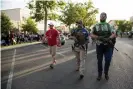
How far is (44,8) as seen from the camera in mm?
45656

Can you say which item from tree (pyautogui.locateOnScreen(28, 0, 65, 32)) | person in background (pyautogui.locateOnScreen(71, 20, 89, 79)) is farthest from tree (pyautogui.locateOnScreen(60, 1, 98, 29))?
person in background (pyautogui.locateOnScreen(71, 20, 89, 79))

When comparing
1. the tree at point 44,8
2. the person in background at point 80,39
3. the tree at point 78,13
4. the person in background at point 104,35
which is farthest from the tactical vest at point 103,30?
the tree at point 78,13

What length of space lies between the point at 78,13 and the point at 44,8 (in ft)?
108

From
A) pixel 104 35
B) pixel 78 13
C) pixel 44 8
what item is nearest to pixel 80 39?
pixel 104 35

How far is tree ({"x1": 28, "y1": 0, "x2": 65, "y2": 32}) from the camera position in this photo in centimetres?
4547

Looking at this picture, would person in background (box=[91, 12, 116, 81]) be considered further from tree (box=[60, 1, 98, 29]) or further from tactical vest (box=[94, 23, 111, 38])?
tree (box=[60, 1, 98, 29])

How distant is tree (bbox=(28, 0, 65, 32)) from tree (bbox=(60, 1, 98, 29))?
24.9 meters

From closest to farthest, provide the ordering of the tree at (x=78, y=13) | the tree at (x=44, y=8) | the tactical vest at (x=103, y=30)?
the tactical vest at (x=103, y=30)
the tree at (x=44, y=8)
the tree at (x=78, y=13)

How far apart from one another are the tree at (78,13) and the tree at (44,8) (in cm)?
2493

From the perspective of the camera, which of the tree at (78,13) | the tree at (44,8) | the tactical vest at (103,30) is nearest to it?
the tactical vest at (103,30)

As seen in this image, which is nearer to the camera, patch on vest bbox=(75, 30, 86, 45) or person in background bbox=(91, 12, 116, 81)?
person in background bbox=(91, 12, 116, 81)

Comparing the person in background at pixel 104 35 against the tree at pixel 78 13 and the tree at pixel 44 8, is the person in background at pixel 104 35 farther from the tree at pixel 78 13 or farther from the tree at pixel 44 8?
the tree at pixel 78 13

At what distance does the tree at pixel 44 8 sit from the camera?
45469mm

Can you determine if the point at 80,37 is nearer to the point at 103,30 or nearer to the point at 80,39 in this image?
the point at 80,39
